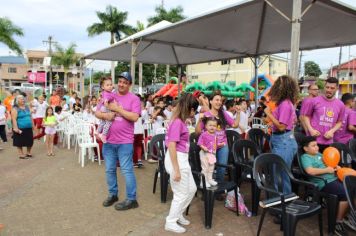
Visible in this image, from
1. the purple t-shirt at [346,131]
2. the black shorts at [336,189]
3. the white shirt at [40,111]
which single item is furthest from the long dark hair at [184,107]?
the white shirt at [40,111]

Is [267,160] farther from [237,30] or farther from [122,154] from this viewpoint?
[237,30]

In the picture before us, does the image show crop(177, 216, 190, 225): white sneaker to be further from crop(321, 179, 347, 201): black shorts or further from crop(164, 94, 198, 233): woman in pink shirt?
crop(321, 179, 347, 201): black shorts

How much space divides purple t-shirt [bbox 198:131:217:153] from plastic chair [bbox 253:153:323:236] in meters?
0.84

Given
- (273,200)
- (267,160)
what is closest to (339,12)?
(267,160)

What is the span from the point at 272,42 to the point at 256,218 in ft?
21.9

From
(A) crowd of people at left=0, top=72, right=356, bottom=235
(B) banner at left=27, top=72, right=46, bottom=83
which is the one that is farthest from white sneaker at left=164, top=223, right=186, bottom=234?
(B) banner at left=27, top=72, right=46, bottom=83

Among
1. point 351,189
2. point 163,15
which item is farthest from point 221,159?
point 163,15

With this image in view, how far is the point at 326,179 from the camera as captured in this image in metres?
3.70

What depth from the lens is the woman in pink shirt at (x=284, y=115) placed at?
3.81 metres

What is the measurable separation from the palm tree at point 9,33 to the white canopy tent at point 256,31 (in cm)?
1675

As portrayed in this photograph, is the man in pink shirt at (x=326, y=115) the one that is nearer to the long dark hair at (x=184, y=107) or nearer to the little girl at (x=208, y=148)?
the little girl at (x=208, y=148)

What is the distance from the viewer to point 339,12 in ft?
20.1

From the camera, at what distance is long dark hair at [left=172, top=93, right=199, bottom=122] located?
3566mm

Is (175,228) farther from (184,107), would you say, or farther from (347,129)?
(347,129)
